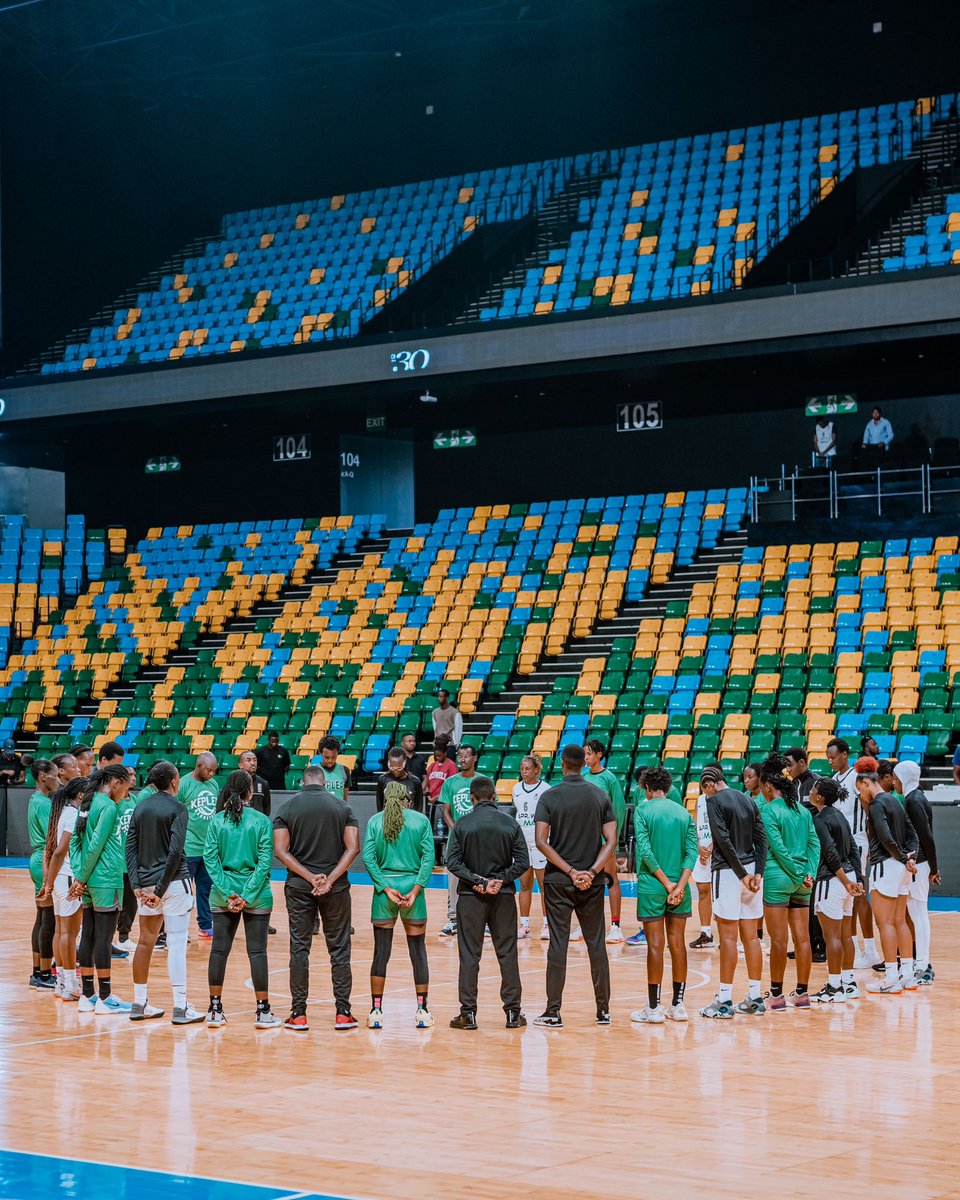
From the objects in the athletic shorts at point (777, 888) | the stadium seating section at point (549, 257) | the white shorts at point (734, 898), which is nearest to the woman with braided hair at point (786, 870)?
the athletic shorts at point (777, 888)

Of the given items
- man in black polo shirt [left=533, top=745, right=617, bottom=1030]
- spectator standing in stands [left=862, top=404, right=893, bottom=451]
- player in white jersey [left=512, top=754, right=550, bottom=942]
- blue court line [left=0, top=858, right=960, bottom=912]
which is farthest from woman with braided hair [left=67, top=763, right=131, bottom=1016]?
spectator standing in stands [left=862, top=404, right=893, bottom=451]

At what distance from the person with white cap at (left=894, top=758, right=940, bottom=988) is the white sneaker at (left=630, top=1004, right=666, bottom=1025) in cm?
245

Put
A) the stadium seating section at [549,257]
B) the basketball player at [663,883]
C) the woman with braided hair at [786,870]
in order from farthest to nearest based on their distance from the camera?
1. the stadium seating section at [549,257]
2. the woman with braided hair at [786,870]
3. the basketball player at [663,883]

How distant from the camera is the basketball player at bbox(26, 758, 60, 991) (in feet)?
42.5

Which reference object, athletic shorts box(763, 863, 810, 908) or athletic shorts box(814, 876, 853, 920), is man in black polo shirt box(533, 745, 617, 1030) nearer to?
athletic shorts box(763, 863, 810, 908)

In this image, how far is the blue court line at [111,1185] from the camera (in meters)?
7.24

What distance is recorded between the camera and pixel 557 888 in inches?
460

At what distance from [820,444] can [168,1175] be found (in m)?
22.3

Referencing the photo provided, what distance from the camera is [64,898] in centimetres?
1245

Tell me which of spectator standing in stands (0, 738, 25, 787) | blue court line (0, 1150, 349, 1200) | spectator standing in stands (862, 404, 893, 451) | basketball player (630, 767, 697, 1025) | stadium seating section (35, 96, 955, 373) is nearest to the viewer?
blue court line (0, 1150, 349, 1200)

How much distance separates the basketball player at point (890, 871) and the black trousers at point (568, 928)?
241 centimetres

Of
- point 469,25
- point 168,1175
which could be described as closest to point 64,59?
point 469,25

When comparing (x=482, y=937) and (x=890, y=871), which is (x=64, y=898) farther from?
(x=890, y=871)

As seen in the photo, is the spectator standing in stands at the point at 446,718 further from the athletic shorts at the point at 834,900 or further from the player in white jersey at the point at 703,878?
the athletic shorts at the point at 834,900
